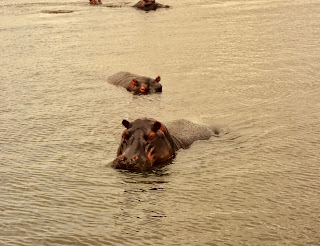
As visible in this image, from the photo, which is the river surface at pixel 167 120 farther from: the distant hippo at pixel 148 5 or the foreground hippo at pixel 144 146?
the distant hippo at pixel 148 5

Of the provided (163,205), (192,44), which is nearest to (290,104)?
(163,205)

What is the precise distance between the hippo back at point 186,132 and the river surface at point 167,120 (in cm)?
25

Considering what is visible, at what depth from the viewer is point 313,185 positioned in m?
10.3

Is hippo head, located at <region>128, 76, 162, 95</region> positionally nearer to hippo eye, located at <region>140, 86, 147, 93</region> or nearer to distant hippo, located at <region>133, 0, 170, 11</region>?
hippo eye, located at <region>140, 86, 147, 93</region>

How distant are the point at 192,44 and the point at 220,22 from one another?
6184 millimetres

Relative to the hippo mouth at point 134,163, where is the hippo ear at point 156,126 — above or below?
above

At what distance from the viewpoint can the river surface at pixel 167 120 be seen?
8.95 metres

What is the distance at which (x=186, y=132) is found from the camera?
512 inches

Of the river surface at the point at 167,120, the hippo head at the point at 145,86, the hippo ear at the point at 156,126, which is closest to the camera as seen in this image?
the river surface at the point at 167,120

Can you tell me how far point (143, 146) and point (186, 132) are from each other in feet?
6.97

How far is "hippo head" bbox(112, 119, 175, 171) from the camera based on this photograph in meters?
11.0

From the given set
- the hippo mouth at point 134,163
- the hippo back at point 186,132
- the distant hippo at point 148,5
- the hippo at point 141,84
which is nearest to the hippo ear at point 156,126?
the hippo mouth at point 134,163

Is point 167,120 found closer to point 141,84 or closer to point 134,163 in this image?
point 141,84

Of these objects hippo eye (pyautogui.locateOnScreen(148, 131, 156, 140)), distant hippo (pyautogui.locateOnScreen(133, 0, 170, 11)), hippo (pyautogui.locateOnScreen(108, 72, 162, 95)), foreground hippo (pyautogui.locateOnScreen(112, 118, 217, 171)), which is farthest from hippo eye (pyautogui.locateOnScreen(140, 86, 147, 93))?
distant hippo (pyautogui.locateOnScreen(133, 0, 170, 11))
